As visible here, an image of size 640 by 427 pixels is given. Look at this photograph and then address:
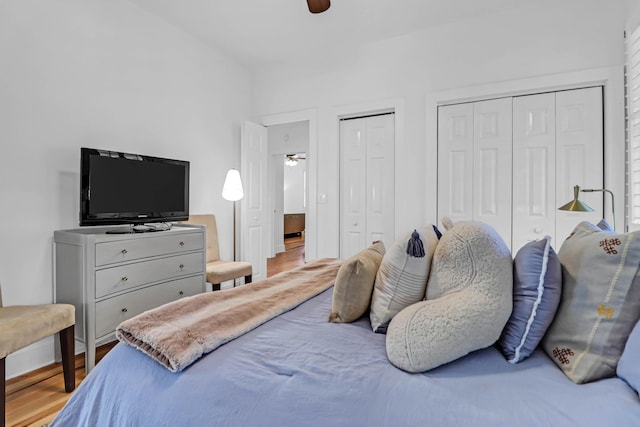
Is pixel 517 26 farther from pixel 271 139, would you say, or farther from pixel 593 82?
pixel 271 139

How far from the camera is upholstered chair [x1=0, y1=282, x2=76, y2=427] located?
1567 mm

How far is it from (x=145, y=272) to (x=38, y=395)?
88cm

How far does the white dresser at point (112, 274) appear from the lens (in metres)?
2.09

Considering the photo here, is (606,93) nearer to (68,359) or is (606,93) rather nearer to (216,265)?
(216,265)

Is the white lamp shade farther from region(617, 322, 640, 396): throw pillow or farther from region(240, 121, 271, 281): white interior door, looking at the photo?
region(617, 322, 640, 396): throw pillow

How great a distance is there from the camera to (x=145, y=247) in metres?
2.42

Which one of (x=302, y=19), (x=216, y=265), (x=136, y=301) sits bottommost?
(x=136, y=301)

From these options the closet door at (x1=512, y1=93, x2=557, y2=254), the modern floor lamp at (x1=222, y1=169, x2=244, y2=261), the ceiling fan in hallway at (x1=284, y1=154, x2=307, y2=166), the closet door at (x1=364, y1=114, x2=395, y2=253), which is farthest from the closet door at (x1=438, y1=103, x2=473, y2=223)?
the ceiling fan in hallway at (x1=284, y1=154, x2=307, y2=166)

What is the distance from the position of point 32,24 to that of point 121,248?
165 centimetres

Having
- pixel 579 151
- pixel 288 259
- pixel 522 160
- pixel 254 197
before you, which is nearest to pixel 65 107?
pixel 254 197

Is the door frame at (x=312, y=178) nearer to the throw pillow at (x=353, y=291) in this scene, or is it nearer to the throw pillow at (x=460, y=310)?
the throw pillow at (x=353, y=291)

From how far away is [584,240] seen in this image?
0.96 metres

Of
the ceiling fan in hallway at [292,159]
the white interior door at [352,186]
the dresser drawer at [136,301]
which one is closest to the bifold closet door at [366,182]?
the white interior door at [352,186]

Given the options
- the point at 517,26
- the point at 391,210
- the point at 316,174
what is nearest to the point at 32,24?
the point at 316,174
